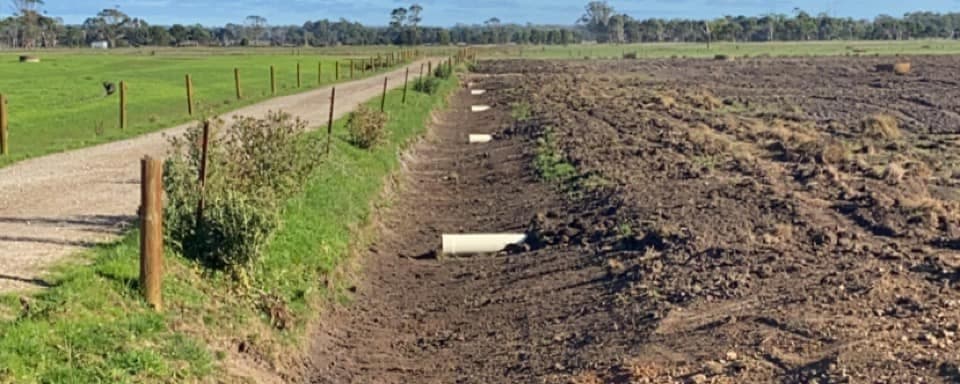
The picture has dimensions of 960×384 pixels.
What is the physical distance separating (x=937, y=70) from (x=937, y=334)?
64808mm

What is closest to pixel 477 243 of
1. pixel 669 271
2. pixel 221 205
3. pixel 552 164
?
pixel 669 271

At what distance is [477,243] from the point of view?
48.8 ft

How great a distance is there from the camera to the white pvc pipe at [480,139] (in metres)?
28.0

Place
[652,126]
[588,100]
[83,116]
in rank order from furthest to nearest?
[588,100] → [83,116] → [652,126]

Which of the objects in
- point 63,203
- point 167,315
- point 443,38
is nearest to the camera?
point 167,315

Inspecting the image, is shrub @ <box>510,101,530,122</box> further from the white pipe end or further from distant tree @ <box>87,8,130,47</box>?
distant tree @ <box>87,8,130,47</box>

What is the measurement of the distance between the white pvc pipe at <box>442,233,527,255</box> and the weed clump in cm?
1483

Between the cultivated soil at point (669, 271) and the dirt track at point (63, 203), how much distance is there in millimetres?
2494

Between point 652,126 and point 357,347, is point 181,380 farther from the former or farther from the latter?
point 652,126

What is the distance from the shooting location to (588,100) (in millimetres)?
39875

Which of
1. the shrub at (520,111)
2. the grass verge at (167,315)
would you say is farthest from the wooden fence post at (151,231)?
the shrub at (520,111)

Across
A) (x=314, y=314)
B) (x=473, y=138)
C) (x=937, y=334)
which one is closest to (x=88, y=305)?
(x=314, y=314)

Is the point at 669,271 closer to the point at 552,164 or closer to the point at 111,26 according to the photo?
the point at 552,164

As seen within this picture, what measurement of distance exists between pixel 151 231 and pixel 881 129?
22943mm
